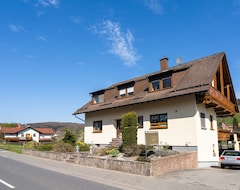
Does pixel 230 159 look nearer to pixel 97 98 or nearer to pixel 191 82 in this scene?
pixel 191 82

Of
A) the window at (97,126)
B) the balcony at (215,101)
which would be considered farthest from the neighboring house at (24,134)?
the balcony at (215,101)

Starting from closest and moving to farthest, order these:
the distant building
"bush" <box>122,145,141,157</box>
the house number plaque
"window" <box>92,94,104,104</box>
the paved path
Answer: the paved path < the house number plaque < "bush" <box>122,145,141,157</box> < "window" <box>92,94,104,104</box> < the distant building

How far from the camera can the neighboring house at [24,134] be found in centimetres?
7975

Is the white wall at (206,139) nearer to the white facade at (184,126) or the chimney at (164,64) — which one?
the white facade at (184,126)

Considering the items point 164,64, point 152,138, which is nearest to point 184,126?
point 152,138

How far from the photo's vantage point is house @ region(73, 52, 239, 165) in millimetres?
18156

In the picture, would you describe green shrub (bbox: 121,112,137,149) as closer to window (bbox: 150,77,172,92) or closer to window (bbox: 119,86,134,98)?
window (bbox: 150,77,172,92)

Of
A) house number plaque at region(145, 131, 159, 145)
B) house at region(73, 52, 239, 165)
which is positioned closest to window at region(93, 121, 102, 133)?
house at region(73, 52, 239, 165)

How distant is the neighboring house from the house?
62906 millimetres

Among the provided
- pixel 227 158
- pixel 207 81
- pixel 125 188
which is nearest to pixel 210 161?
pixel 227 158

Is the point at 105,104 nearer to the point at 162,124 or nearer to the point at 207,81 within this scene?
the point at 162,124

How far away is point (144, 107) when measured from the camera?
2173 centimetres

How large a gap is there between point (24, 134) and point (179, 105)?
76038 millimetres

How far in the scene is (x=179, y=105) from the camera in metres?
19.1
